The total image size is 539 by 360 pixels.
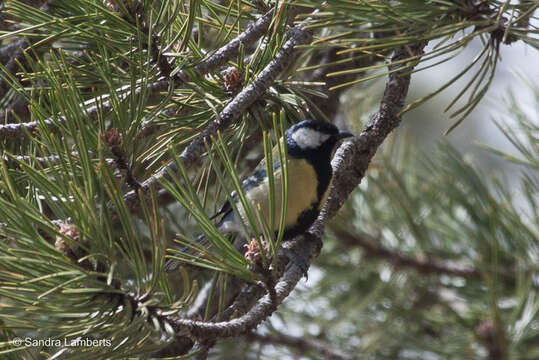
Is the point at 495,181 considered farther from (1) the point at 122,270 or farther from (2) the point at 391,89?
(1) the point at 122,270

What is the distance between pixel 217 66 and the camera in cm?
120

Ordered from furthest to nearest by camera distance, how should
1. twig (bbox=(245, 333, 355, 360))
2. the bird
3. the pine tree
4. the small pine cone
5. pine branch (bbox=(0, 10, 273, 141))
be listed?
twig (bbox=(245, 333, 355, 360)) < the bird < pine branch (bbox=(0, 10, 273, 141)) < the small pine cone < the pine tree

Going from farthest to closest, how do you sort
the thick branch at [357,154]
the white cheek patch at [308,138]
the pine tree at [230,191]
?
the white cheek patch at [308,138] < the thick branch at [357,154] < the pine tree at [230,191]

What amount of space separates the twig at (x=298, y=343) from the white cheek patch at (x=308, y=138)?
86cm

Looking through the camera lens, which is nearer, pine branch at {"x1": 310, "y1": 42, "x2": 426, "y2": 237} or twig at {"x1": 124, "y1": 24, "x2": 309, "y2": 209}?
twig at {"x1": 124, "y1": 24, "x2": 309, "y2": 209}

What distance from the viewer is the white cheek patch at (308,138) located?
66.9 inches

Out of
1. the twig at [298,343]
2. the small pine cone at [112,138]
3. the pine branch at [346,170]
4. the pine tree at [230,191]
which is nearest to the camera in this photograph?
the pine tree at [230,191]

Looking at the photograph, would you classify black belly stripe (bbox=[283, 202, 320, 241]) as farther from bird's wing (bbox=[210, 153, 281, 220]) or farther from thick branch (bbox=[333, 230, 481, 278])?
thick branch (bbox=[333, 230, 481, 278])

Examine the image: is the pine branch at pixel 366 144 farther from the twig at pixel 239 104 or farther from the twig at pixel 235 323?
the twig at pixel 235 323

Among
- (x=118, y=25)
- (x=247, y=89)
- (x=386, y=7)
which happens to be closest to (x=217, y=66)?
(x=247, y=89)

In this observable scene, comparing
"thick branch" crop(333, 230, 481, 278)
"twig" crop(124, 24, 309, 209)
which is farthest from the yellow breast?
"thick branch" crop(333, 230, 481, 278)

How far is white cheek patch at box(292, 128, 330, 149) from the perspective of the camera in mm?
1700

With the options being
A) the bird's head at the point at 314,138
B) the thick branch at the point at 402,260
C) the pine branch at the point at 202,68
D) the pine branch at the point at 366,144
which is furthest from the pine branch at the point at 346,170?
the thick branch at the point at 402,260

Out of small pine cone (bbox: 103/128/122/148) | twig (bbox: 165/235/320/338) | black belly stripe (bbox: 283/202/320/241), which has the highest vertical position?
small pine cone (bbox: 103/128/122/148)
